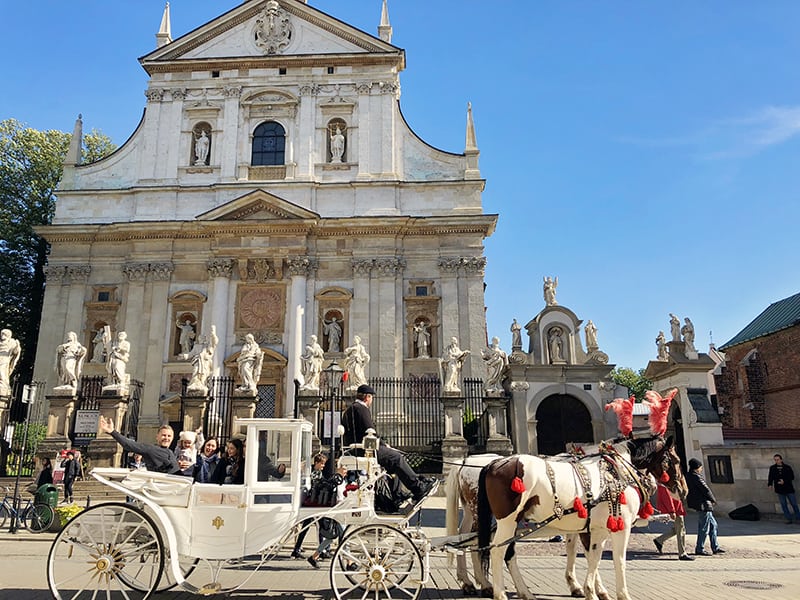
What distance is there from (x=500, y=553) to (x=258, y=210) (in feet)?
75.1

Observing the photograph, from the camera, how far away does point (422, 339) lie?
86.6 feet

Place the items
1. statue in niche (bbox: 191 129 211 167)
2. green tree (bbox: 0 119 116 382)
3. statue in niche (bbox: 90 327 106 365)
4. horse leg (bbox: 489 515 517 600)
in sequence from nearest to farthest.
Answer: horse leg (bbox: 489 515 517 600) < statue in niche (bbox: 90 327 106 365) < statue in niche (bbox: 191 129 211 167) < green tree (bbox: 0 119 116 382)

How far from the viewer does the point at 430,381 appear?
21.5 meters

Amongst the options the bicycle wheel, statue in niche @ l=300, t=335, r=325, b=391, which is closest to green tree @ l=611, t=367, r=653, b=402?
statue in niche @ l=300, t=335, r=325, b=391

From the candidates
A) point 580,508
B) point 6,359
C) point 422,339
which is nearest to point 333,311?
point 422,339

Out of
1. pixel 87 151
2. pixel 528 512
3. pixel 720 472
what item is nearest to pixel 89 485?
pixel 528 512

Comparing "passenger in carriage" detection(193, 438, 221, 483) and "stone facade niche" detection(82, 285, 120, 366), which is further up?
"stone facade niche" detection(82, 285, 120, 366)

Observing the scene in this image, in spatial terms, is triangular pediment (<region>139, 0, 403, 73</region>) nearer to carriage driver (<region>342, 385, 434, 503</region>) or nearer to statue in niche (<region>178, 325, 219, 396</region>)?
statue in niche (<region>178, 325, 219, 396</region>)

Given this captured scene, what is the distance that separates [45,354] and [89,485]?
485 inches

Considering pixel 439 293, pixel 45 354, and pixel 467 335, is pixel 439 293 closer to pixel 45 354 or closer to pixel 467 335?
pixel 467 335

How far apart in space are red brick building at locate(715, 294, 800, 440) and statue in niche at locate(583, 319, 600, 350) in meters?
6.41

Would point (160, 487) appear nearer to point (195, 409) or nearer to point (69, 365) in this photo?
point (195, 409)

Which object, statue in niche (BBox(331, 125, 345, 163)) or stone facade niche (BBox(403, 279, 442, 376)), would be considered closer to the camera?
stone facade niche (BBox(403, 279, 442, 376))

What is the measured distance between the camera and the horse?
6.61m
